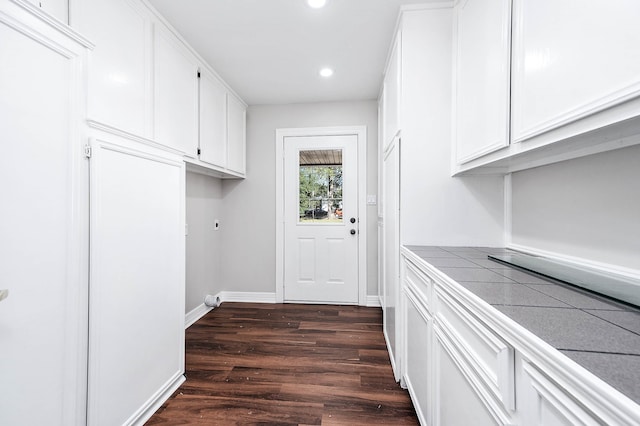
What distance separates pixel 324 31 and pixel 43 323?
2266mm

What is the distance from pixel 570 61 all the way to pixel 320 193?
8.58ft

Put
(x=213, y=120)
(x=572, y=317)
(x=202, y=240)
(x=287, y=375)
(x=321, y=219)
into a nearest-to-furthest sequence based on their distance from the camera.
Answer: (x=572, y=317), (x=287, y=375), (x=213, y=120), (x=202, y=240), (x=321, y=219)

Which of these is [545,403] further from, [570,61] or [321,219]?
[321,219]

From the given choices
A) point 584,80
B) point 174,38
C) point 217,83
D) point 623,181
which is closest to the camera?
point 584,80

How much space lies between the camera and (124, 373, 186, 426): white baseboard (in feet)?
4.66

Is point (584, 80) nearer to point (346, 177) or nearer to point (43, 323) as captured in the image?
point (43, 323)

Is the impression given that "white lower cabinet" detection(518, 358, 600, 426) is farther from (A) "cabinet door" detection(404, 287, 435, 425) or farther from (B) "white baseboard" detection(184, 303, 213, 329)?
(B) "white baseboard" detection(184, 303, 213, 329)

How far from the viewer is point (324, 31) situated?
6.47 ft

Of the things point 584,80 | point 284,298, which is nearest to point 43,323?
point 584,80

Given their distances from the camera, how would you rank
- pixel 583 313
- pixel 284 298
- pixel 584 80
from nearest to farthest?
pixel 583 313
pixel 584 80
pixel 284 298

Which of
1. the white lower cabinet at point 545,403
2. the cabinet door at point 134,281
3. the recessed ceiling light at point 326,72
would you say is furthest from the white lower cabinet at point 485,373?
the recessed ceiling light at point 326,72

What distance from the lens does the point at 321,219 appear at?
130 inches

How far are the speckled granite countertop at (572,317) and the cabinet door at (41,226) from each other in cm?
154

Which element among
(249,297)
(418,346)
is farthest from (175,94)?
(249,297)
